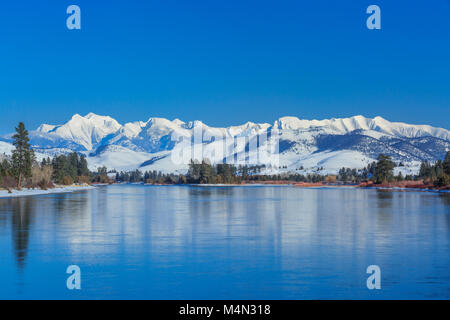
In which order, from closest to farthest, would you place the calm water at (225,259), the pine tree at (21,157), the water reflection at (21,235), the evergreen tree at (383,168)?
the calm water at (225,259)
the water reflection at (21,235)
the pine tree at (21,157)
the evergreen tree at (383,168)

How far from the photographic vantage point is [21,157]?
121438 mm

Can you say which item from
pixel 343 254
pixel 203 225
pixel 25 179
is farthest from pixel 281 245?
pixel 25 179

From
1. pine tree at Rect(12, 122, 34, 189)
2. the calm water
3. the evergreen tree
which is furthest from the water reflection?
the evergreen tree

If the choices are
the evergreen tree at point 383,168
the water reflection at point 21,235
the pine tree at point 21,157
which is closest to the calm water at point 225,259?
the water reflection at point 21,235

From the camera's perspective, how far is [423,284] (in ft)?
68.1

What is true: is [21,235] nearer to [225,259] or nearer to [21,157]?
[225,259]

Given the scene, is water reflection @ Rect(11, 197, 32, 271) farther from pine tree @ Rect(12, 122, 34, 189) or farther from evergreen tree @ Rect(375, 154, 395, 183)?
evergreen tree @ Rect(375, 154, 395, 183)

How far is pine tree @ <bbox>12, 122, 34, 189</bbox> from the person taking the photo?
121 meters

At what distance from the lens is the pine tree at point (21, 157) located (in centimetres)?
12094

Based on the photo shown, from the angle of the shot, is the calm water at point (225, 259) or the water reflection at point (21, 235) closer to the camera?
the calm water at point (225, 259)

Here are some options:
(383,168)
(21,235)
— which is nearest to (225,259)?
(21,235)

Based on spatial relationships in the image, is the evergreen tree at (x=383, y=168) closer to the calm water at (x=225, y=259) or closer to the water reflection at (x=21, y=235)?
the calm water at (x=225, y=259)

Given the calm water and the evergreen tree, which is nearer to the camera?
the calm water

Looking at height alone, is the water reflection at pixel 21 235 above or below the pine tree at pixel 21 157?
below
